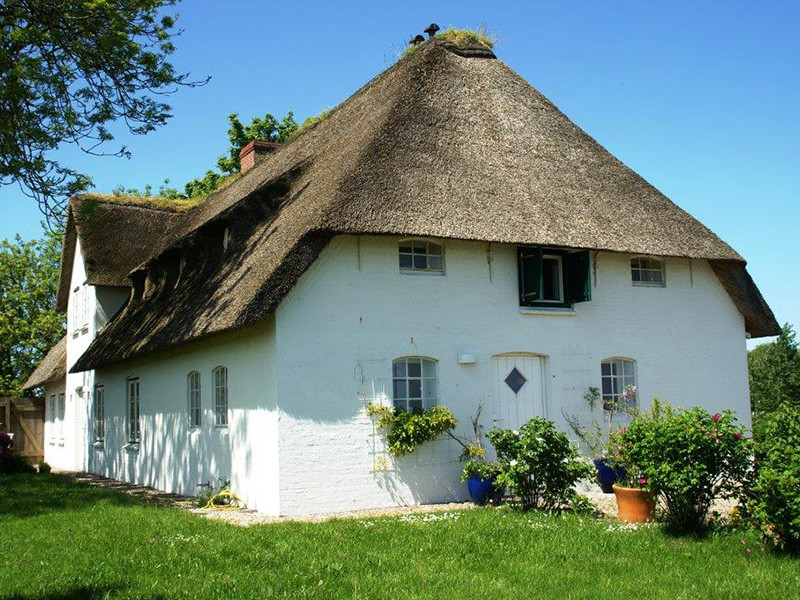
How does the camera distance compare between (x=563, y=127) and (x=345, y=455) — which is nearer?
(x=345, y=455)

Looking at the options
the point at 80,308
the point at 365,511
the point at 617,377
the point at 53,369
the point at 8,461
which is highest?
the point at 80,308

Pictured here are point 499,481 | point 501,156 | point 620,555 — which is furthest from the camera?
point 501,156

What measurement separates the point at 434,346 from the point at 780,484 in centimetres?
631

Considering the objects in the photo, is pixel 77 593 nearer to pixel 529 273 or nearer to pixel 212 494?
pixel 212 494

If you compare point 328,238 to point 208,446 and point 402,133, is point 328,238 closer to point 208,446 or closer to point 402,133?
point 402,133

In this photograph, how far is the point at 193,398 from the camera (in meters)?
15.4

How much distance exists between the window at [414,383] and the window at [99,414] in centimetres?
1089

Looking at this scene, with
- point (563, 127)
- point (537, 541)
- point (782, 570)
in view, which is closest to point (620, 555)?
point (537, 541)

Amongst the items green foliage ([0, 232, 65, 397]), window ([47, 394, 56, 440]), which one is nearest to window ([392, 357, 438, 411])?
window ([47, 394, 56, 440])

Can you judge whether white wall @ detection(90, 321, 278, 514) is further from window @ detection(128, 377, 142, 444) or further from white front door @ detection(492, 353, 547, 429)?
white front door @ detection(492, 353, 547, 429)

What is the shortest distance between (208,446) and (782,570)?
960 centimetres

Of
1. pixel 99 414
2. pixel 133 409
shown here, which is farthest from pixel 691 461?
pixel 99 414

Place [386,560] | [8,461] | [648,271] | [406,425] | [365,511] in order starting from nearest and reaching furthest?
1. [386,560]
2. [365,511]
3. [406,425]
4. [648,271]
5. [8,461]

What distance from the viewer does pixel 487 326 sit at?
547 inches
